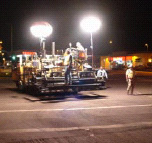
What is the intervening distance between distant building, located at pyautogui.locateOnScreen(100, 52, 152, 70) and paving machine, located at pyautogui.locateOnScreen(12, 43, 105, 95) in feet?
196

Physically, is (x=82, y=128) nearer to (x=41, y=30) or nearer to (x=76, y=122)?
(x=76, y=122)

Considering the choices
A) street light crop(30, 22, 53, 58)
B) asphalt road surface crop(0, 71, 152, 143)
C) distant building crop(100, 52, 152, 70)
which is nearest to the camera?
asphalt road surface crop(0, 71, 152, 143)

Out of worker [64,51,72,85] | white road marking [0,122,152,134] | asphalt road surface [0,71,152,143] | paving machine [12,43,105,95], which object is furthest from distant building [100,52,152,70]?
white road marking [0,122,152,134]

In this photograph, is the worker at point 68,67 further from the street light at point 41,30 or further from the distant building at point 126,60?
the distant building at point 126,60

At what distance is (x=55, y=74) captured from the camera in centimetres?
1803

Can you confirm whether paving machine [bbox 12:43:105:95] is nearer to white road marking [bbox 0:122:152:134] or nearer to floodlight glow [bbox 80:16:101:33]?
floodlight glow [bbox 80:16:101:33]

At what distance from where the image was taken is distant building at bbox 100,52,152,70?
81.1 m

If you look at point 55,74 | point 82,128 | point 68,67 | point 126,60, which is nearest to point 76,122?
point 82,128

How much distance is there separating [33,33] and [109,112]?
27.2 feet

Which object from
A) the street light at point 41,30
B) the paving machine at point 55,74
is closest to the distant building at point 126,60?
the paving machine at point 55,74

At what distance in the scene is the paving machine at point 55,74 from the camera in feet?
55.5

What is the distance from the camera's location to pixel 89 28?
60.9 feet

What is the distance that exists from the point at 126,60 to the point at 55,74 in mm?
68259

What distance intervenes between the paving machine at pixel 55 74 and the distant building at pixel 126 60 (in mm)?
59655
